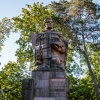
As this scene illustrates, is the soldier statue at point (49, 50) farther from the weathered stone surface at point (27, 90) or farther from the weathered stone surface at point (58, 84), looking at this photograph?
the weathered stone surface at point (27, 90)

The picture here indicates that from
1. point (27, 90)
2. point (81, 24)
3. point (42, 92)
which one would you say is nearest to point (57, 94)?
point (42, 92)

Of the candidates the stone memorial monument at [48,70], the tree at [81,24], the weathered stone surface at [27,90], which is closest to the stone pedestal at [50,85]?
the stone memorial monument at [48,70]

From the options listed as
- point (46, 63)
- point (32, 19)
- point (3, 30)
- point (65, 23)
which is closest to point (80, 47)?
point (65, 23)

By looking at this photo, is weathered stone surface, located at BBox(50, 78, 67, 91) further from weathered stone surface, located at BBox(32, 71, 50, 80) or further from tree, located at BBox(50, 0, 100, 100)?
tree, located at BBox(50, 0, 100, 100)

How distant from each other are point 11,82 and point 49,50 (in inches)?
515

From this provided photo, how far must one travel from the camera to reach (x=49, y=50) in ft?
32.7

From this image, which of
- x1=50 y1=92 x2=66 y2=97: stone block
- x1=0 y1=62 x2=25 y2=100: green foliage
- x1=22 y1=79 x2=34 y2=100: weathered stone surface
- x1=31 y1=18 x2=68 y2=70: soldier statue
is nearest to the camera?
x1=22 y1=79 x2=34 y2=100: weathered stone surface

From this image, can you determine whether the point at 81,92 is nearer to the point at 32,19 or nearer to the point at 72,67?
the point at 72,67

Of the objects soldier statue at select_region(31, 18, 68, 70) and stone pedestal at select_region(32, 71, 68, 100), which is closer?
stone pedestal at select_region(32, 71, 68, 100)

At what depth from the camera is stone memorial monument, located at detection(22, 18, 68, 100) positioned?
891 centimetres

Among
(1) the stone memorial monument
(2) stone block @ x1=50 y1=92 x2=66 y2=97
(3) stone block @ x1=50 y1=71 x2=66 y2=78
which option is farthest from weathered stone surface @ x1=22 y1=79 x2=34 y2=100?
(3) stone block @ x1=50 y1=71 x2=66 y2=78

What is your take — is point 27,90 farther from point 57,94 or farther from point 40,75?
point 57,94

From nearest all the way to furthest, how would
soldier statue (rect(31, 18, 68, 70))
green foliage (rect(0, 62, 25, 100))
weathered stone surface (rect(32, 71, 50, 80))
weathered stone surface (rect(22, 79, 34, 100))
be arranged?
weathered stone surface (rect(22, 79, 34, 100))
weathered stone surface (rect(32, 71, 50, 80))
soldier statue (rect(31, 18, 68, 70))
green foliage (rect(0, 62, 25, 100))

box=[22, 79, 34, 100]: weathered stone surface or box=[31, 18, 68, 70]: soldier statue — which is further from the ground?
box=[31, 18, 68, 70]: soldier statue
